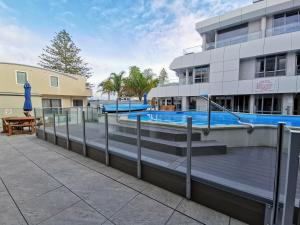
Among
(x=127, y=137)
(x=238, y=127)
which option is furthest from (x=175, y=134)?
(x=238, y=127)

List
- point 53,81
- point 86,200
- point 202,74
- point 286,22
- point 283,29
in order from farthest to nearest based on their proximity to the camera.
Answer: point 202,74
point 53,81
point 286,22
point 283,29
point 86,200

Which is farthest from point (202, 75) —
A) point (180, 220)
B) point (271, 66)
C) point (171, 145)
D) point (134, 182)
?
point (180, 220)

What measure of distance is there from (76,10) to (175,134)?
1296 centimetres

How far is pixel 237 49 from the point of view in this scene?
17.0m

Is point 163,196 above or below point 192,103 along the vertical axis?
below

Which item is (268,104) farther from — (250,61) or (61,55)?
(61,55)

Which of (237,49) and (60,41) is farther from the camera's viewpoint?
(60,41)

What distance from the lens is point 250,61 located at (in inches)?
662

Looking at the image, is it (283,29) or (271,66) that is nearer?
(283,29)

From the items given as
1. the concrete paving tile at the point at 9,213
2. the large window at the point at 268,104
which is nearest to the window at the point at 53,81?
the concrete paving tile at the point at 9,213

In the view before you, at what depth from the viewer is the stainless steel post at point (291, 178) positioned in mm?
1552

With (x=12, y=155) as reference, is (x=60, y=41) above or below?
Result: above

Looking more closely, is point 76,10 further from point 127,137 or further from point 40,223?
point 40,223

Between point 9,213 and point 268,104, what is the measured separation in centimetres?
1954
